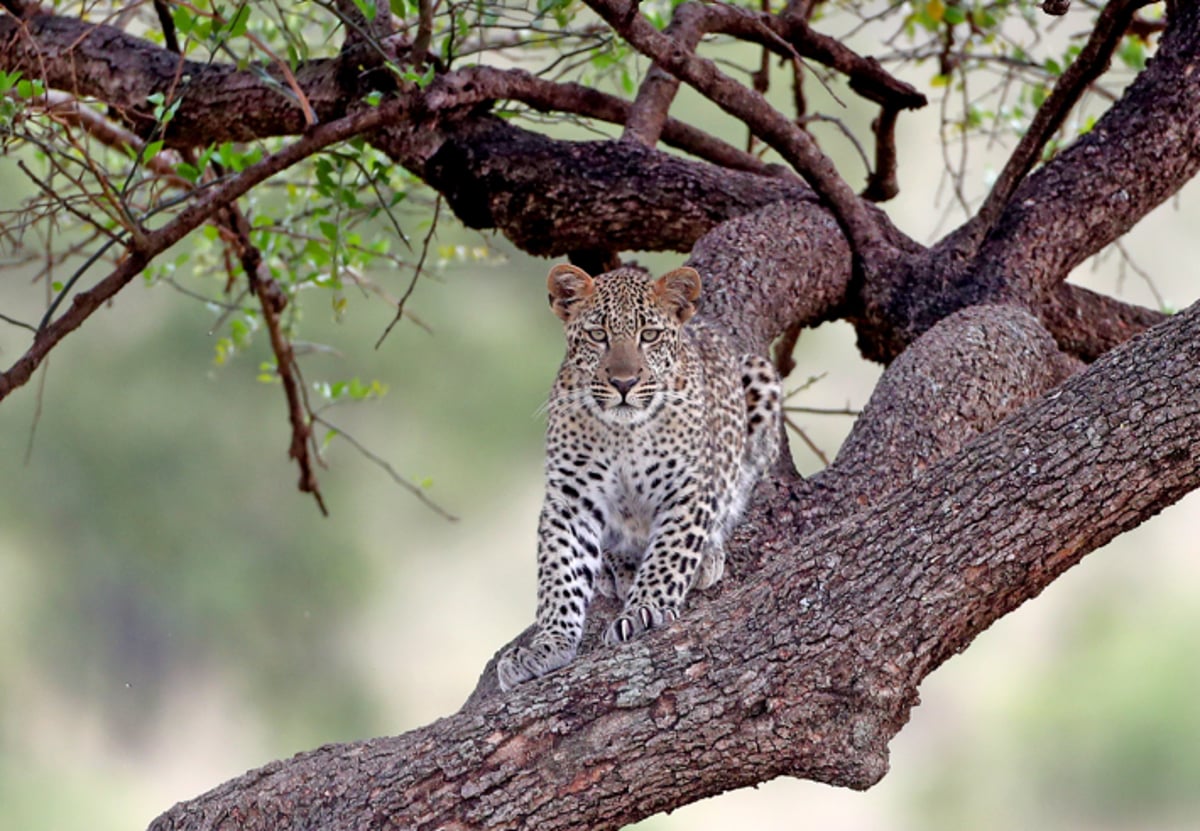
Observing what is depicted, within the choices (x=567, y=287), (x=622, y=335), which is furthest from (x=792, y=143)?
(x=622, y=335)

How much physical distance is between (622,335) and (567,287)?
282 millimetres

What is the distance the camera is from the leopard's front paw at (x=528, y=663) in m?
4.50

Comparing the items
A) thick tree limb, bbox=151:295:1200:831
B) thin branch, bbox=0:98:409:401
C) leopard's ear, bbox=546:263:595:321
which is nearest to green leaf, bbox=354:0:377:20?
thin branch, bbox=0:98:409:401

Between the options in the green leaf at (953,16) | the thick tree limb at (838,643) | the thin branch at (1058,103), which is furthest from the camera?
the green leaf at (953,16)

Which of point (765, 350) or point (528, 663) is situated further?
point (765, 350)

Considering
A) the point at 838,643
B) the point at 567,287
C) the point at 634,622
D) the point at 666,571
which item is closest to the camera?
the point at 838,643

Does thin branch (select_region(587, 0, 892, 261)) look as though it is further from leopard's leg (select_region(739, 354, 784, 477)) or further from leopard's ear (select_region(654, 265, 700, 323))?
leopard's ear (select_region(654, 265, 700, 323))

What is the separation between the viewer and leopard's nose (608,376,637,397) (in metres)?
4.88

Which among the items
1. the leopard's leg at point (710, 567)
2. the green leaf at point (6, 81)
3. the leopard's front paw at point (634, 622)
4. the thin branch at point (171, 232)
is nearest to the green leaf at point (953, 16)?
the thin branch at point (171, 232)

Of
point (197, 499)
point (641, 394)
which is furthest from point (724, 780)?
point (197, 499)

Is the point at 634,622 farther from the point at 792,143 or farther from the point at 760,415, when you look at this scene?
the point at 792,143

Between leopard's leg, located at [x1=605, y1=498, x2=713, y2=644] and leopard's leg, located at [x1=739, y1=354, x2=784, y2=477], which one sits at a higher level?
leopard's leg, located at [x1=739, y1=354, x2=784, y2=477]

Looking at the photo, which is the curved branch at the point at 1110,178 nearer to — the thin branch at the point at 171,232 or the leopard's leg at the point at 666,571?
the leopard's leg at the point at 666,571

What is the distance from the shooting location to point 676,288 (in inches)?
200
